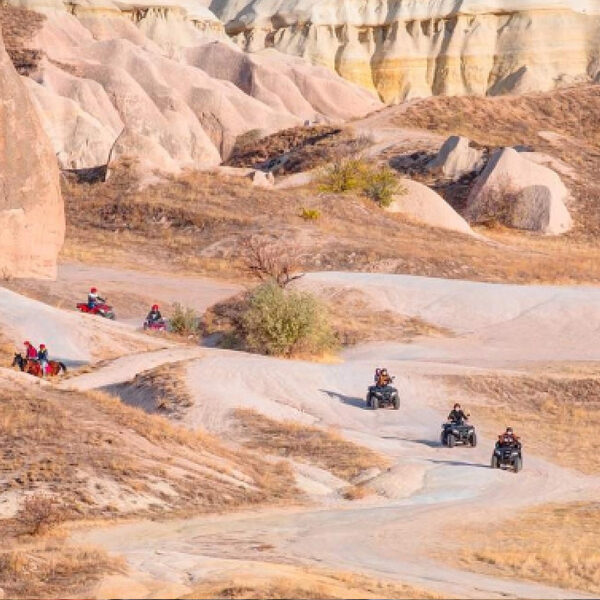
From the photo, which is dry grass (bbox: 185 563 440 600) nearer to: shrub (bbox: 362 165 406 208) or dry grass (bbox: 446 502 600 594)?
dry grass (bbox: 446 502 600 594)

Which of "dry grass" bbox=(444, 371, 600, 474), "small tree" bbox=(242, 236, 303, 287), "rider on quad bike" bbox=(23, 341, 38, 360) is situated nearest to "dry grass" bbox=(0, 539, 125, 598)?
"dry grass" bbox=(444, 371, 600, 474)

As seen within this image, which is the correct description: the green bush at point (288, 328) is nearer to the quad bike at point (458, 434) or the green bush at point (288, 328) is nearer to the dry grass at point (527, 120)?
the quad bike at point (458, 434)

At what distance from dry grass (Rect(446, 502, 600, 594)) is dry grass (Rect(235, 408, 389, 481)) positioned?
3.71 meters

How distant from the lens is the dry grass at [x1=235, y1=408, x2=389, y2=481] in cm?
2797

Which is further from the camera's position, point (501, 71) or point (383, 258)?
point (501, 71)

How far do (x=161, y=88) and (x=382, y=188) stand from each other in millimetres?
38575

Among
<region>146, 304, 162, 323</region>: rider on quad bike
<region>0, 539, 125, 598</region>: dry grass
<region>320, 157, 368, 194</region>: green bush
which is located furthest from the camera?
<region>320, 157, 368, 194</region>: green bush

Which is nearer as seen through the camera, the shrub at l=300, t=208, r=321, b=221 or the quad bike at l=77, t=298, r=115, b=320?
the quad bike at l=77, t=298, r=115, b=320

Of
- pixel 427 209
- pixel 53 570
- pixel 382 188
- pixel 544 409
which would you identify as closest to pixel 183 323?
pixel 544 409

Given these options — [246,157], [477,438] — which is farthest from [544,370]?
[246,157]

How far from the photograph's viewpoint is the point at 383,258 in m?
58.2

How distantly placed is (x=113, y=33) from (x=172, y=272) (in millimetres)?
65186

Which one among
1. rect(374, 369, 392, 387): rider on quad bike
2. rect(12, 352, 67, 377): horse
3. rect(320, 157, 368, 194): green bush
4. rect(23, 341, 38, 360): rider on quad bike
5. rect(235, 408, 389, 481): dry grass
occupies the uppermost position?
rect(320, 157, 368, 194): green bush

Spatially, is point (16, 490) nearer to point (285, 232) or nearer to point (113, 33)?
point (285, 232)
